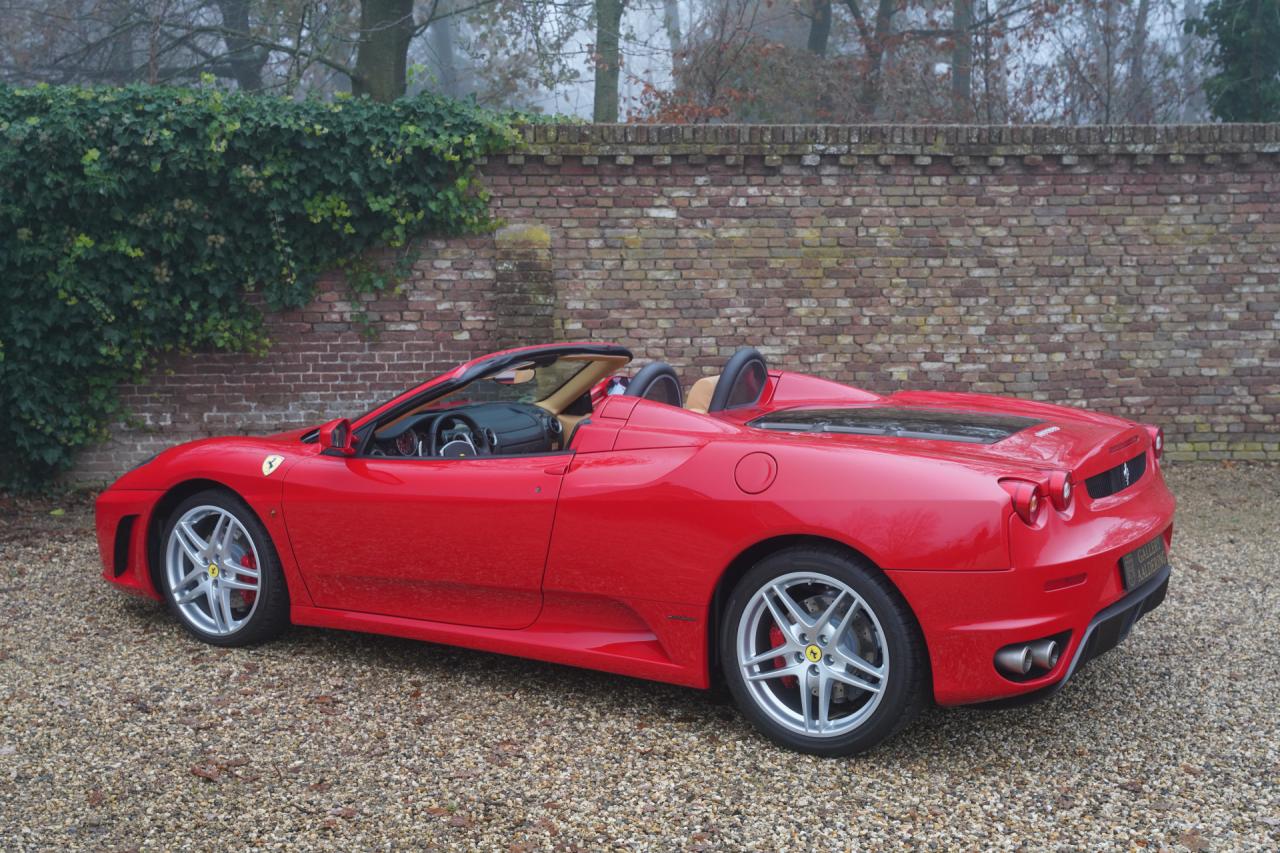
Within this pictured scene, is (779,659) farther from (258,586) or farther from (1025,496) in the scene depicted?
(258,586)

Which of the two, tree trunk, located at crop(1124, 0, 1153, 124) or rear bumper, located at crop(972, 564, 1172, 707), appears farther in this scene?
tree trunk, located at crop(1124, 0, 1153, 124)

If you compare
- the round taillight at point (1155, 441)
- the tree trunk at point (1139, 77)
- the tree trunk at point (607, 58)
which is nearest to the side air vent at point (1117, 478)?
the round taillight at point (1155, 441)

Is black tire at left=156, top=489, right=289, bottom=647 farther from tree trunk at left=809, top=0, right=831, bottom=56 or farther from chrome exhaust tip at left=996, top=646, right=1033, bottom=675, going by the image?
tree trunk at left=809, top=0, right=831, bottom=56

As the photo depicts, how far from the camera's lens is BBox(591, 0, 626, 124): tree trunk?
16188 millimetres

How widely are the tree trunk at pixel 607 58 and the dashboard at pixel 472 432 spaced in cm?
1172

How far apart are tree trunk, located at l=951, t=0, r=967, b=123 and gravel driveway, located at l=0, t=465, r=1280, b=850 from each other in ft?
50.3

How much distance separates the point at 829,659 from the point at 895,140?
6.25 m

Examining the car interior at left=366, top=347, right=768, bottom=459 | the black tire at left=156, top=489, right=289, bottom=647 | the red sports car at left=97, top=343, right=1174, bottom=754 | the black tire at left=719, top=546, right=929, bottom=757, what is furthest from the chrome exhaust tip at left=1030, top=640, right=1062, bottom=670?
the black tire at left=156, top=489, right=289, bottom=647

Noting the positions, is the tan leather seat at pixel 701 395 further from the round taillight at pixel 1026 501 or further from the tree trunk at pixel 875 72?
the tree trunk at pixel 875 72

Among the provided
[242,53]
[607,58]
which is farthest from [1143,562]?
[242,53]

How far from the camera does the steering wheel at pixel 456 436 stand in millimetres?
4543

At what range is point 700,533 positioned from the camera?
3.73 meters

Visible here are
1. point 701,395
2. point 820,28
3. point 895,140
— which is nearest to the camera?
point 701,395

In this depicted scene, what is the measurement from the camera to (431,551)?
4.29 meters
